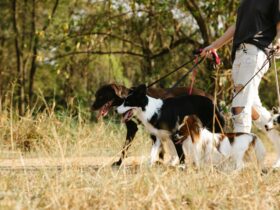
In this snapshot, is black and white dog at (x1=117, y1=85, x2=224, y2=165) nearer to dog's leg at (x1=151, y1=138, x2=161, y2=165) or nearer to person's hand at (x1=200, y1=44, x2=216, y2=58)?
dog's leg at (x1=151, y1=138, x2=161, y2=165)

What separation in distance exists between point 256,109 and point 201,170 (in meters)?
1.77

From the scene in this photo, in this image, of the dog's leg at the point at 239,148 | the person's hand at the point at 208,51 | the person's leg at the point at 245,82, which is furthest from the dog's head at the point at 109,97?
the dog's leg at the point at 239,148

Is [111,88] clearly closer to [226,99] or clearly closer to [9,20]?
[226,99]

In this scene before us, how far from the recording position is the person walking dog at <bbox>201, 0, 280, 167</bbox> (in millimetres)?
6453

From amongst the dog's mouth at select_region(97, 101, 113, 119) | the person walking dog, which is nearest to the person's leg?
the person walking dog

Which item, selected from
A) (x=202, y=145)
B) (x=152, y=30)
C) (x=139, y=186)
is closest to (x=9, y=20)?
(x=152, y=30)

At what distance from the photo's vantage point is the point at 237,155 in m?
6.54

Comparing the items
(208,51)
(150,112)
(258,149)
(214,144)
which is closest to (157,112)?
(150,112)

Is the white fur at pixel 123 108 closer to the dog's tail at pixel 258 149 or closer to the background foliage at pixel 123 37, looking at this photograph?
the dog's tail at pixel 258 149

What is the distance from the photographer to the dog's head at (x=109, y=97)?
702cm

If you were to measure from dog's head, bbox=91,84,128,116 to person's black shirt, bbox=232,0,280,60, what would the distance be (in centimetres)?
137

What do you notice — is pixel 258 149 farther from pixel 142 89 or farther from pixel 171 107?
pixel 142 89

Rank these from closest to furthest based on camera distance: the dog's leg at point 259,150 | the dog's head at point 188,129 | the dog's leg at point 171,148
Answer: the dog's head at point 188,129 → the dog's leg at point 259,150 → the dog's leg at point 171,148

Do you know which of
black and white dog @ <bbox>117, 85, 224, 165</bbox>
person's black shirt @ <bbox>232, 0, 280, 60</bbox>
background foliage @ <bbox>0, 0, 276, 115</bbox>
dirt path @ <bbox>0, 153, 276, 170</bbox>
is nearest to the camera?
dirt path @ <bbox>0, 153, 276, 170</bbox>
